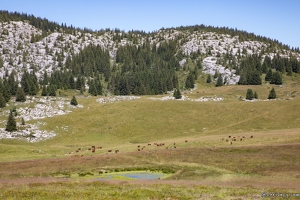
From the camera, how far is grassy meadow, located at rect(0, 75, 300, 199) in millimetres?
28359

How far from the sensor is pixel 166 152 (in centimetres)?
5494

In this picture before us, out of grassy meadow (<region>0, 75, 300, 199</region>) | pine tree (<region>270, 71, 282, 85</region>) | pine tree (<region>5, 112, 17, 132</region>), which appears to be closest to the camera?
grassy meadow (<region>0, 75, 300, 199</region>)

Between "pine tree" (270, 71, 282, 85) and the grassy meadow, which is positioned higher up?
"pine tree" (270, 71, 282, 85)

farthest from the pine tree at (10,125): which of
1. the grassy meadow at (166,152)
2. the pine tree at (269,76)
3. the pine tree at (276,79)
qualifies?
the pine tree at (269,76)

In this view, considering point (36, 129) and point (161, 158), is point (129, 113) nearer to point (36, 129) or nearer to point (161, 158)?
point (36, 129)

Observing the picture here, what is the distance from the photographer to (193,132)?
295 feet

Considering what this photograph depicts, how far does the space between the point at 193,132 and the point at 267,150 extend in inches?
1543

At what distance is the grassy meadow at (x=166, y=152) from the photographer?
28.4 m

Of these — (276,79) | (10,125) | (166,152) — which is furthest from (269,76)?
(10,125)

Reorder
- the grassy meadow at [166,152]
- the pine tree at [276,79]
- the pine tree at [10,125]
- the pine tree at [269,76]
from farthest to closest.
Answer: the pine tree at [269,76] < the pine tree at [276,79] < the pine tree at [10,125] < the grassy meadow at [166,152]

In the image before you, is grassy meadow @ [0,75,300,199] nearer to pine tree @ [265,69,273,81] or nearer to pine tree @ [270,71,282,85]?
pine tree @ [270,71,282,85]

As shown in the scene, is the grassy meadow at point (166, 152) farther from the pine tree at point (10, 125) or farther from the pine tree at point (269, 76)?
the pine tree at point (269, 76)

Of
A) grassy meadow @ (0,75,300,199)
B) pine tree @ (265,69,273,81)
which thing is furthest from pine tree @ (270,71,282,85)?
grassy meadow @ (0,75,300,199)

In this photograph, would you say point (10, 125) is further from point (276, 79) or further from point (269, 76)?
point (269, 76)
